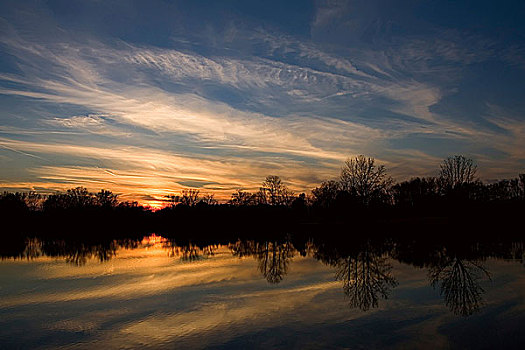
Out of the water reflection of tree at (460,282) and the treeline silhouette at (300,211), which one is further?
the treeline silhouette at (300,211)

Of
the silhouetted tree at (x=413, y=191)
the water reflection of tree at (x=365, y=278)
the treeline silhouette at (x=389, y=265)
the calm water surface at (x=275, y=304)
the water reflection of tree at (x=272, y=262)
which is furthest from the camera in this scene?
the silhouetted tree at (x=413, y=191)

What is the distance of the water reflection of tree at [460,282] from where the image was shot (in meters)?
12.8

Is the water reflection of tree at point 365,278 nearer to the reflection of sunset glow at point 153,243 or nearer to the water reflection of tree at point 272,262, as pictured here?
the water reflection of tree at point 272,262

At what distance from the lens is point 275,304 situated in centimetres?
1362

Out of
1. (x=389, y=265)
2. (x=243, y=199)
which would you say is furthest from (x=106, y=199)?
(x=389, y=265)

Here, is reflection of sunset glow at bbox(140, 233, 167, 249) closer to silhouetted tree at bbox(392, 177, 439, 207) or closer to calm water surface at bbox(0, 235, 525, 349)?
calm water surface at bbox(0, 235, 525, 349)

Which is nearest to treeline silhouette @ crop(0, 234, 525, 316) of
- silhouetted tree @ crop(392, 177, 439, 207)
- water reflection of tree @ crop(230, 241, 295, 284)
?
water reflection of tree @ crop(230, 241, 295, 284)

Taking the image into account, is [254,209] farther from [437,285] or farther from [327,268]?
[437,285]

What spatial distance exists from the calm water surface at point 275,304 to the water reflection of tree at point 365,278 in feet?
0.19

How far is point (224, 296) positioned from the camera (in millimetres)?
15336

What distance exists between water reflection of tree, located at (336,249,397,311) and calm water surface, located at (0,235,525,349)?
6 cm

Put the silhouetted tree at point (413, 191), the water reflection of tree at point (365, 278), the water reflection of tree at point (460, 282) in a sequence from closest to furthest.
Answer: the water reflection of tree at point (460, 282) < the water reflection of tree at point (365, 278) < the silhouetted tree at point (413, 191)

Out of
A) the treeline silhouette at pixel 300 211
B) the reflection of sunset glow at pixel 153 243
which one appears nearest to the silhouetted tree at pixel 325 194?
the treeline silhouette at pixel 300 211

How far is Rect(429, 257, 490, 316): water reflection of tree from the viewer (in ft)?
42.1
